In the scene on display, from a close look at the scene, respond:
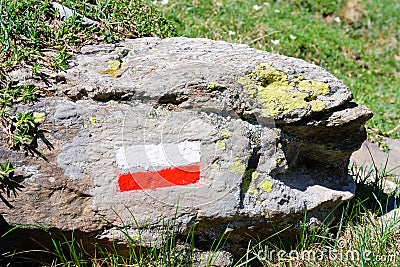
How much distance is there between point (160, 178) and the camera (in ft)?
8.69

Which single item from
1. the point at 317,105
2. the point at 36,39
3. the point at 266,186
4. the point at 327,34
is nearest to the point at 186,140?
the point at 266,186

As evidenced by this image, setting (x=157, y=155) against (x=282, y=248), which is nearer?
(x=157, y=155)

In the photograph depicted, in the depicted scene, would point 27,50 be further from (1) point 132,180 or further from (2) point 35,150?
(1) point 132,180

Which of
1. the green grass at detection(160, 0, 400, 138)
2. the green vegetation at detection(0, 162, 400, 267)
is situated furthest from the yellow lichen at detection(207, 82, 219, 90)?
the green grass at detection(160, 0, 400, 138)

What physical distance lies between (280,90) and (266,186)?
50 centimetres

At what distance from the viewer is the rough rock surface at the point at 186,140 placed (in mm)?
2588

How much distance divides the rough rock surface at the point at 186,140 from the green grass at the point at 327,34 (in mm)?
2439

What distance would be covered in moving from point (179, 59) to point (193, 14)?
330 cm

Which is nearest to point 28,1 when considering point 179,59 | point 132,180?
point 179,59

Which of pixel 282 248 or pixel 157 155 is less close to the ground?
pixel 157 155

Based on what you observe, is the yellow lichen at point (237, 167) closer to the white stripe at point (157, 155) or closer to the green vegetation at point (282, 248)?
the white stripe at point (157, 155)

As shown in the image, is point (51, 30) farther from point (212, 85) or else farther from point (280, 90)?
point (280, 90)

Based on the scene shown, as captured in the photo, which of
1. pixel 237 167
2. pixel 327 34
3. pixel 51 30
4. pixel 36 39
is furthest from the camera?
pixel 327 34

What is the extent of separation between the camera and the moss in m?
2.80
